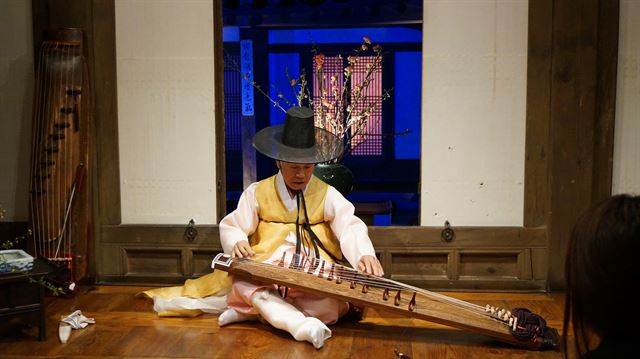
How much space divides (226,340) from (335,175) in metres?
1.35

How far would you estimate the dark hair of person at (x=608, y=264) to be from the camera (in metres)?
1.40

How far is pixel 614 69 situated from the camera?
414 cm

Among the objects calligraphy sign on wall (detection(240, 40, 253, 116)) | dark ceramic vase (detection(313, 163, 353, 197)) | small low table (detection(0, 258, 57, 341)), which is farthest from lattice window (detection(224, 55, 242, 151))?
small low table (detection(0, 258, 57, 341))

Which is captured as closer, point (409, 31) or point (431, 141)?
point (431, 141)

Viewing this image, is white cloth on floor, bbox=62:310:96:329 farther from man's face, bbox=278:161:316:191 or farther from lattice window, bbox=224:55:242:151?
lattice window, bbox=224:55:242:151

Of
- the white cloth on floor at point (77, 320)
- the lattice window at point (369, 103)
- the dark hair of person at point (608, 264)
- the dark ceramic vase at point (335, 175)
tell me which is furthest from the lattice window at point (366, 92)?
the dark hair of person at point (608, 264)

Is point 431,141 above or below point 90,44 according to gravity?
below

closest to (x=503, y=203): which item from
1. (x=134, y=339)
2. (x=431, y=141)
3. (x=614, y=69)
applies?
(x=431, y=141)

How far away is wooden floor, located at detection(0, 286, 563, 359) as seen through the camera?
3219 millimetres

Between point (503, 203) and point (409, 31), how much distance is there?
3.22m

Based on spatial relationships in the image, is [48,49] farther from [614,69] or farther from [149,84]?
[614,69]

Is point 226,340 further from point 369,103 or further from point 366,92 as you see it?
point 366,92

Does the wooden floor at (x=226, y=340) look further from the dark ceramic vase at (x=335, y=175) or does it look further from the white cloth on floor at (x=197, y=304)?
the dark ceramic vase at (x=335, y=175)

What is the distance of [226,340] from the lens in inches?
134
